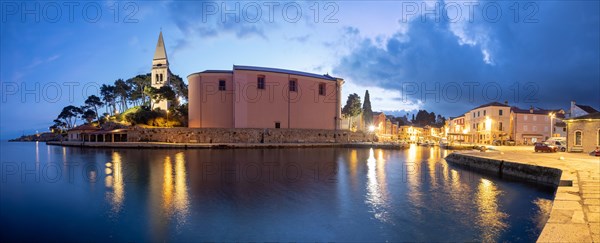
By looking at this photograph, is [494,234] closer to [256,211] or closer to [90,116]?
[256,211]

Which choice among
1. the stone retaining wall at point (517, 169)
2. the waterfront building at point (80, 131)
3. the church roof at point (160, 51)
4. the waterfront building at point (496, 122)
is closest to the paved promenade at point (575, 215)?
the stone retaining wall at point (517, 169)

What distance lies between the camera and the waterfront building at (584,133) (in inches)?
889

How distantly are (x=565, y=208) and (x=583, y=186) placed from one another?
13.2 feet

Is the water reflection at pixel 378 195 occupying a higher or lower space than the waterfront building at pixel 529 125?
lower

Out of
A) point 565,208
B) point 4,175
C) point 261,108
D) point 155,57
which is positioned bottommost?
point 4,175

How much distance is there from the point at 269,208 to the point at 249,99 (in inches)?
1320

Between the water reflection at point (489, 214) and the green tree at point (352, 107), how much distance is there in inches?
2062

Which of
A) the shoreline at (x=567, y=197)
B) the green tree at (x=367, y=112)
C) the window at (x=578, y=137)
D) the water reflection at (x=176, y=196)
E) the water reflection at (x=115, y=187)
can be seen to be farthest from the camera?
the green tree at (x=367, y=112)

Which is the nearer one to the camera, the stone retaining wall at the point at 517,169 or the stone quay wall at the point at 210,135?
the stone retaining wall at the point at 517,169

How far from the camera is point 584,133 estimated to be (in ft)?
76.3

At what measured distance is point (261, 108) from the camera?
4291 cm

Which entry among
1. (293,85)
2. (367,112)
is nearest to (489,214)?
(293,85)

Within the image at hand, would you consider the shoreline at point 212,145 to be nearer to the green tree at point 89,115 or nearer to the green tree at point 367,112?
the green tree at point 367,112

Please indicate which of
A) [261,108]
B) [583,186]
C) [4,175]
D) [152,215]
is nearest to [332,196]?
[152,215]
